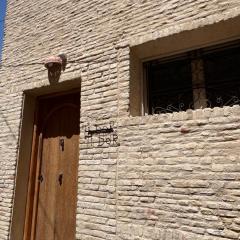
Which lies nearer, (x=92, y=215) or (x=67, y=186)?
(x=92, y=215)

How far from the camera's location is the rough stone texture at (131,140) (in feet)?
10.7

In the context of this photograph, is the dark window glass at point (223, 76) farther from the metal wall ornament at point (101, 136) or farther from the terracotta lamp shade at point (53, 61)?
the terracotta lamp shade at point (53, 61)

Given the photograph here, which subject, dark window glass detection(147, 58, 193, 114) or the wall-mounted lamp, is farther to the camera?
the wall-mounted lamp

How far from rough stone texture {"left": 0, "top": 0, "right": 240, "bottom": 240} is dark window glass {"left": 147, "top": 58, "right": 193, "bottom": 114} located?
0.35m

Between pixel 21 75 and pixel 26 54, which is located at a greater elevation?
pixel 26 54

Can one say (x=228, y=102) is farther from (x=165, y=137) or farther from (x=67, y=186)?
(x=67, y=186)

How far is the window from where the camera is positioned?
3734 millimetres

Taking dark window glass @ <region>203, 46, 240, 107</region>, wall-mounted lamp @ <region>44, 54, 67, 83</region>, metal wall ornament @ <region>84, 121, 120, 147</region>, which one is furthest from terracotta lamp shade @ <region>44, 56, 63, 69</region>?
dark window glass @ <region>203, 46, 240, 107</region>

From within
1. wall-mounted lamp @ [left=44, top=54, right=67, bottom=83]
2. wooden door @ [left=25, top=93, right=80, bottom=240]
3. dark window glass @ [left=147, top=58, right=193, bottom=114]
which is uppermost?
wall-mounted lamp @ [left=44, top=54, right=67, bottom=83]

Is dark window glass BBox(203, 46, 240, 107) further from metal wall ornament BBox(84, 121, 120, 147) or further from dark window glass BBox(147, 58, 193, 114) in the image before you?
metal wall ornament BBox(84, 121, 120, 147)

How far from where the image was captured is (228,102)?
363 cm

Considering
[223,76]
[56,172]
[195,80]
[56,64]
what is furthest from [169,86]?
[56,172]

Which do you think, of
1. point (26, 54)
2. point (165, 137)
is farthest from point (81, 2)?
point (165, 137)

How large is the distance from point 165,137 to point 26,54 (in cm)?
322
